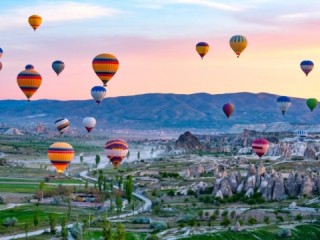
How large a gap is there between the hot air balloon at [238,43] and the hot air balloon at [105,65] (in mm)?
22540

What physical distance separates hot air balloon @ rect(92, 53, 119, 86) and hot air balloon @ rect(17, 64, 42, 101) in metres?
10.9

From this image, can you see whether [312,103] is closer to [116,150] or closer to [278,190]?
[278,190]

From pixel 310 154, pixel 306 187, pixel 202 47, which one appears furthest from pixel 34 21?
pixel 310 154

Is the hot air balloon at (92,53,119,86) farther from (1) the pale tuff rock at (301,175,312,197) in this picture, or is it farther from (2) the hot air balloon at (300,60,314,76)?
(2) the hot air balloon at (300,60,314,76)

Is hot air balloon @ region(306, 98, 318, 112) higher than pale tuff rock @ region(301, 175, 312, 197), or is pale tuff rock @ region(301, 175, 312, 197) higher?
hot air balloon @ region(306, 98, 318, 112)

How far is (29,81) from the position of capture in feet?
311

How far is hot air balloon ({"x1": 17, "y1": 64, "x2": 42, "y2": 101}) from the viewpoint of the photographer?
94.7 meters

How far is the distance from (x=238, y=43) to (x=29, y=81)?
28912 mm

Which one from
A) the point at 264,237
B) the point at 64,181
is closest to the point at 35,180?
the point at 64,181

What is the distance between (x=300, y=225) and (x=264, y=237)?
6.13m

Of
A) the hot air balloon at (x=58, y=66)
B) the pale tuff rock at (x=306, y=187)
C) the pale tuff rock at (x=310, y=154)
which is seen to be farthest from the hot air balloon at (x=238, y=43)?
the pale tuff rock at (x=310, y=154)

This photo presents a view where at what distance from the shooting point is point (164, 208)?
86.2 metres

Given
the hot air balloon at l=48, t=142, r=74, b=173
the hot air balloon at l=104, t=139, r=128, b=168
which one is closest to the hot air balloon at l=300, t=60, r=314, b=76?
the hot air balloon at l=104, t=139, r=128, b=168

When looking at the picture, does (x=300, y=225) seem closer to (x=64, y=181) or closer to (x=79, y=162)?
(x=64, y=181)
